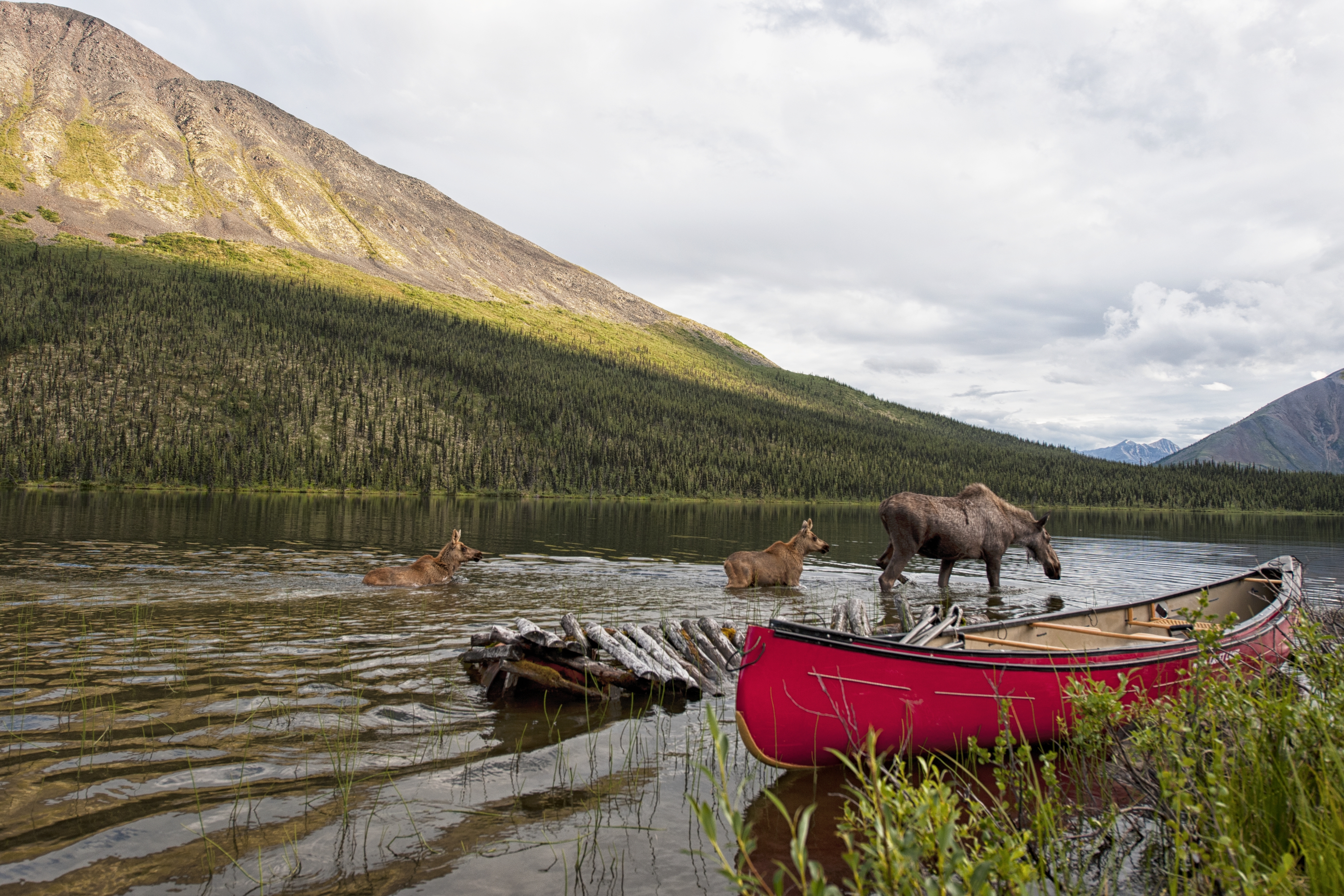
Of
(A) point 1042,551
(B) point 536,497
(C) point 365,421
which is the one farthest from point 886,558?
(C) point 365,421

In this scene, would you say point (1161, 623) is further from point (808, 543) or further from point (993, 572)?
point (808, 543)

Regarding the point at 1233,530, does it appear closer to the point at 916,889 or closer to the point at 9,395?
the point at 916,889

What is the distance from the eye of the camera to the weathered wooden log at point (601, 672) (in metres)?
10.9

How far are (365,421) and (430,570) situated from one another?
4439 inches

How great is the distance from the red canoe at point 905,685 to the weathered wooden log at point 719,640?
386cm

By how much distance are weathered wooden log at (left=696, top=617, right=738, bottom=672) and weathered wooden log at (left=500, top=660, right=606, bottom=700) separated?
2.74 metres

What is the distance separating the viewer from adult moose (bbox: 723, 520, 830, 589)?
21734mm

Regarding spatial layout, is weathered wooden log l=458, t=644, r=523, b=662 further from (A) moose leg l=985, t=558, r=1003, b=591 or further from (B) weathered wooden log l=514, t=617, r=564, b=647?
(A) moose leg l=985, t=558, r=1003, b=591

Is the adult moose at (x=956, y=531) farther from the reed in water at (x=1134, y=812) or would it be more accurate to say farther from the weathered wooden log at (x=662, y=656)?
the reed in water at (x=1134, y=812)

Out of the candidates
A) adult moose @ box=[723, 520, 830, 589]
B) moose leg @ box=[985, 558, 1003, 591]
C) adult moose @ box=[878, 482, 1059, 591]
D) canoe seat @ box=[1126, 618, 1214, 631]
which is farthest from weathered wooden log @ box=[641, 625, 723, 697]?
moose leg @ box=[985, 558, 1003, 591]

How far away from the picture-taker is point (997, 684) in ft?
27.9

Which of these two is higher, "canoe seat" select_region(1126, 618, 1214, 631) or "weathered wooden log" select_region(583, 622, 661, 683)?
"canoe seat" select_region(1126, 618, 1214, 631)

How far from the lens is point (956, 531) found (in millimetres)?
21906

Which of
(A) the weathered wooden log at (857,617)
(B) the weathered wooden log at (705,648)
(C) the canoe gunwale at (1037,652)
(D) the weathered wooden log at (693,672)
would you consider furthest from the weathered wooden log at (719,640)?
(C) the canoe gunwale at (1037,652)
